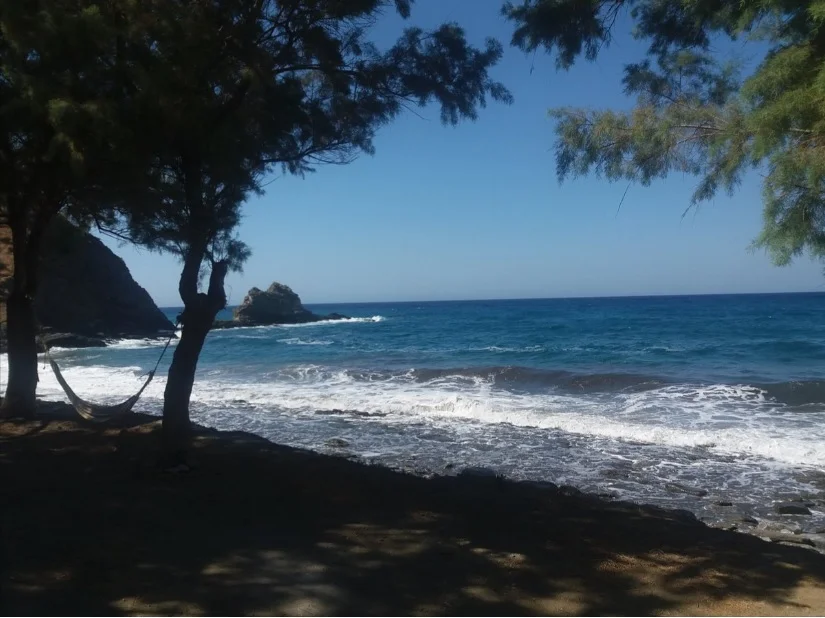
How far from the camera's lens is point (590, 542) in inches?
210

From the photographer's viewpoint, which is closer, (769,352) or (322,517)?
(322,517)

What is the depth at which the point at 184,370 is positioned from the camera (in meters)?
7.20

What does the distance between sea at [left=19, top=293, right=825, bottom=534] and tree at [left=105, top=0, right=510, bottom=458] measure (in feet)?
13.4

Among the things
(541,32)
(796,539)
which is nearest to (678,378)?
(796,539)

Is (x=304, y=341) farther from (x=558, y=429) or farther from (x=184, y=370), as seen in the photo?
(x=184, y=370)

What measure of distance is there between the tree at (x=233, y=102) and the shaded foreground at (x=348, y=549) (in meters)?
1.23

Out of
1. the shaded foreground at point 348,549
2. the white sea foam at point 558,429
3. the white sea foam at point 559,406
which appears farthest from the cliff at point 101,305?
the shaded foreground at point 348,549

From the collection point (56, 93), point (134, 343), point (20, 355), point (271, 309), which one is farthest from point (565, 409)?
point (271, 309)

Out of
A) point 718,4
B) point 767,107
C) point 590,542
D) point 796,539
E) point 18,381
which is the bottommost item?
point 796,539

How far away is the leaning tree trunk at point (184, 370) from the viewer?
7.05 metres

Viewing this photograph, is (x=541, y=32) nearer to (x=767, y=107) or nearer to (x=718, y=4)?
(x=718, y=4)

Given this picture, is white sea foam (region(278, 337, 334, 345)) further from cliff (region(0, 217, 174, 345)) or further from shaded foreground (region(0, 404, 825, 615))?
shaded foreground (region(0, 404, 825, 615))

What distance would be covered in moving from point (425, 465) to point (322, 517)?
4.89 meters

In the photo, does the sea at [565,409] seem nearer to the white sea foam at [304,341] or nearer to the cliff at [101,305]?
the white sea foam at [304,341]
